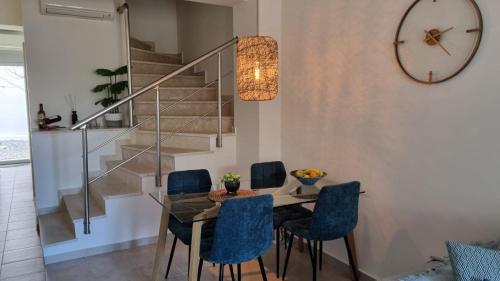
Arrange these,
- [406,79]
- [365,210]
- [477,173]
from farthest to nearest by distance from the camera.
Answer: [365,210]
[406,79]
[477,173]

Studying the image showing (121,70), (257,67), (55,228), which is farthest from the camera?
(121,70)

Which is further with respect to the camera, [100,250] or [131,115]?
[131,115]

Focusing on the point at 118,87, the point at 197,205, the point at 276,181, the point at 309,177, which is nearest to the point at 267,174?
the point at 276,181

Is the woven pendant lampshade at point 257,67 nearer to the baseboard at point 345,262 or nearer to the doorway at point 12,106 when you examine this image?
the baseboard at point 345,262

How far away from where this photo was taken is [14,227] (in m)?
3.90

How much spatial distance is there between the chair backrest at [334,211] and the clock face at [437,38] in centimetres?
84

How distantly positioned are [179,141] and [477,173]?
9.57ft

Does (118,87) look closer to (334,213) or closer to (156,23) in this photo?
(156,23)

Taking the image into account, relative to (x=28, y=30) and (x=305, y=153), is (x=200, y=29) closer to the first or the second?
(x=28, y=30)

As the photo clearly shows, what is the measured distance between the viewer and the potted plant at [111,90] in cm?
449

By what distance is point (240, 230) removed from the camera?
197 cm

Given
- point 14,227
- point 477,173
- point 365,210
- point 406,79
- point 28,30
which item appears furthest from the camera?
point 28,30

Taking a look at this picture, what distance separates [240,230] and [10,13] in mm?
4858

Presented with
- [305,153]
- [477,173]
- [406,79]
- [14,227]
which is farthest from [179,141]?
[477,173]
